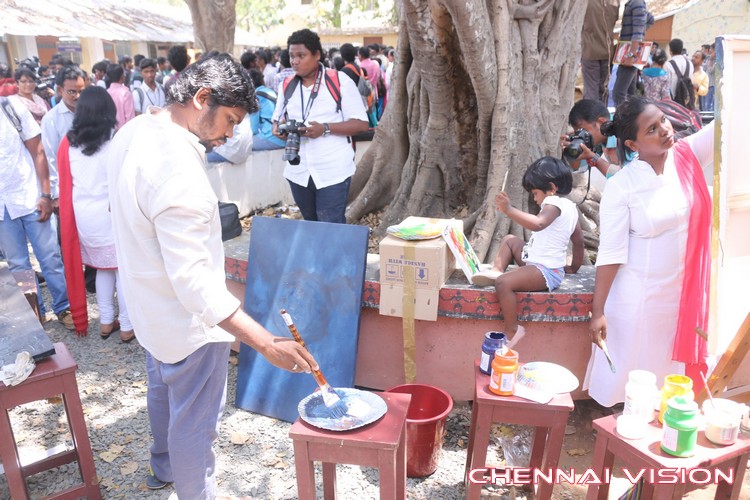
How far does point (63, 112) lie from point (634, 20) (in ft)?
19.2

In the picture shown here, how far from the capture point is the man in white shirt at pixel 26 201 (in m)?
4.41

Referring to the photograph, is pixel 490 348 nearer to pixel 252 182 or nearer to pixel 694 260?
pixel 694 260

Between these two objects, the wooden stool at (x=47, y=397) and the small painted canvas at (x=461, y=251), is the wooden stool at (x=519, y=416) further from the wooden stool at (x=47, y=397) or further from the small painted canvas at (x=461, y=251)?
the wooden stool at (x=47, y=397)

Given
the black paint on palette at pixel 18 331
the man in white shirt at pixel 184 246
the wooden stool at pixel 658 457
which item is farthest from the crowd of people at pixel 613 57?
the black paint on palette at pixel 18 331

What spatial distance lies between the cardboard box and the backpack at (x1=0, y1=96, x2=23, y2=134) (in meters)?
3.16

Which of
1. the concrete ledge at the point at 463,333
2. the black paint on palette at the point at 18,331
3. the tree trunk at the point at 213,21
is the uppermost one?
A: the tree trunk at the point at 213,21

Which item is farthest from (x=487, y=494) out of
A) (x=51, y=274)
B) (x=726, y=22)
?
(x=726, y=22)

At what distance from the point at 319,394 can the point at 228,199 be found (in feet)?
14.8

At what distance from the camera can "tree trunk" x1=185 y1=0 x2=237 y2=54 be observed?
10.5 meters

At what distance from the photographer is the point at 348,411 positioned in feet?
7.35

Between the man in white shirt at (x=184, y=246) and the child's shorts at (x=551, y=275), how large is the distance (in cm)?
163

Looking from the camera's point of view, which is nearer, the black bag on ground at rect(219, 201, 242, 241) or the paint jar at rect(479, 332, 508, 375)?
the paint jar at rect(479, 332, 508, 375)

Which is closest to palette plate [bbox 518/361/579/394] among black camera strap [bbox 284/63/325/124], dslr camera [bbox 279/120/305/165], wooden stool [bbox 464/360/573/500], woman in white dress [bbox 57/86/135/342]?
wooden stool [bbox 464/360/573/500]

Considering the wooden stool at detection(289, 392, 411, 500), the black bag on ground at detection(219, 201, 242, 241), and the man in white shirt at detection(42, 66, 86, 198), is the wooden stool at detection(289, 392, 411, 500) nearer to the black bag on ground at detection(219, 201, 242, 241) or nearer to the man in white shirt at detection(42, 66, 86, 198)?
the black bag on ground at detection(219, 201, 242, 241)
